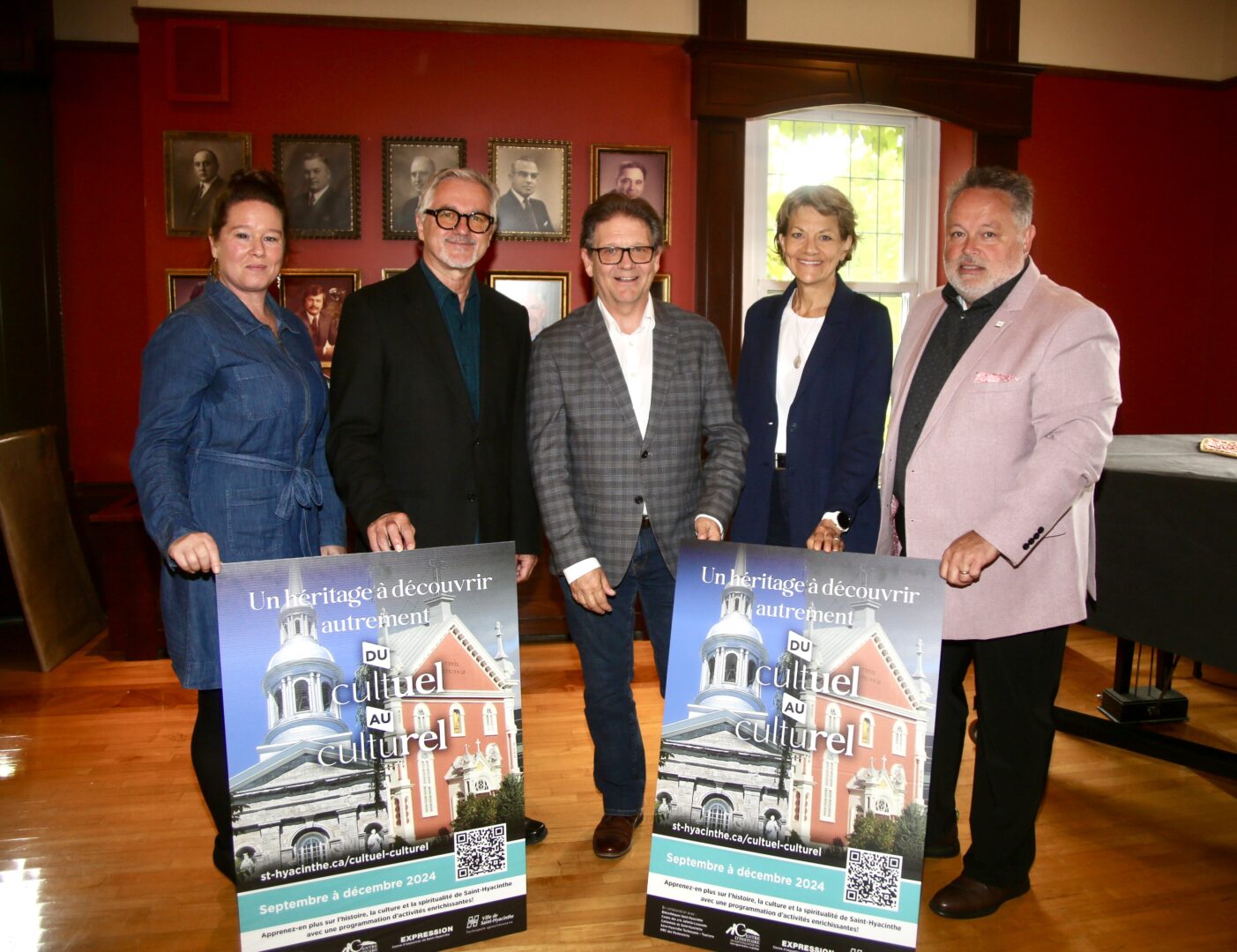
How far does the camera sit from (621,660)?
253 cm

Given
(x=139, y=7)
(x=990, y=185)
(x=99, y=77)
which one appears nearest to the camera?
(x=990, y=185)

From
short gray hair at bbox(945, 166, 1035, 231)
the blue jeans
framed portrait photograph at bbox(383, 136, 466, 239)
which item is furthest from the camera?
framed portrait photograph at bbox(383, 136, 466, 239)

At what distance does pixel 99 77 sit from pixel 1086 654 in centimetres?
545

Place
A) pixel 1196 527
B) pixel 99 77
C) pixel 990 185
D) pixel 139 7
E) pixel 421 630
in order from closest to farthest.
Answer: pixel 421 630 → pixel 990 185 → pixel 1196 527 → pixel 139 7 → pixel 99 77

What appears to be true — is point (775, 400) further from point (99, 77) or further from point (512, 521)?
point (99, 77)

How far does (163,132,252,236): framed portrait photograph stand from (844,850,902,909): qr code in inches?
150

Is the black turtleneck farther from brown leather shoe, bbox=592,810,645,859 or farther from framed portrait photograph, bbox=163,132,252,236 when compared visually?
framed portrait photograph, bbox=163,132,252,236

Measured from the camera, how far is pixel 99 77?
4.61 m

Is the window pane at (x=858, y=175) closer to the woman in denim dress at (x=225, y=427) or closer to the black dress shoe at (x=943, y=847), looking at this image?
the black dress shoe at (x=943, y=847)

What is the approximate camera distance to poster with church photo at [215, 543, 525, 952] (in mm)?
1936

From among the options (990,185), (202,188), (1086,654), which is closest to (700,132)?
(202,188)

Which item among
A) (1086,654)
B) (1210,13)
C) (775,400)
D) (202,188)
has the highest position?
(1210,13)

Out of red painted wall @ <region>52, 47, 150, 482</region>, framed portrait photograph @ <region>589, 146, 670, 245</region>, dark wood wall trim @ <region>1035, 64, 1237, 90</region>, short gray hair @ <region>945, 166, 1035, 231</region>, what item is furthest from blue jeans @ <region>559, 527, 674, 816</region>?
dark wood wall trim @ <region>1035, 64, 1237, 90</region>

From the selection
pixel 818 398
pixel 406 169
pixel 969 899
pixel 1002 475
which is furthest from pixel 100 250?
pixel 969 899
